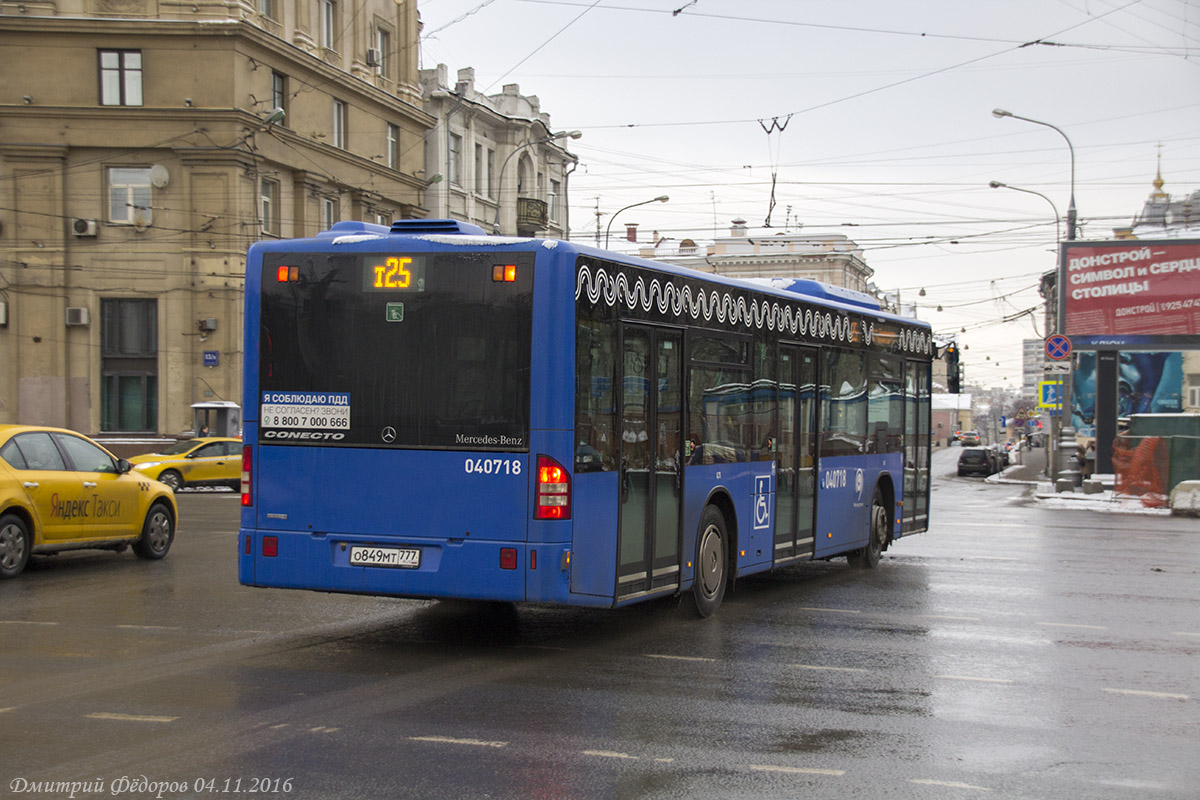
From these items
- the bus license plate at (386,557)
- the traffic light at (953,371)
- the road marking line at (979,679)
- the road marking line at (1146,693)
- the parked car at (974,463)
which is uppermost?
the traffic light at (953,371)

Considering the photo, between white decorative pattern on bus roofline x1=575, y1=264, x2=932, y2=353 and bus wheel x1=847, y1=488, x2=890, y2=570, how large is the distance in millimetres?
2096

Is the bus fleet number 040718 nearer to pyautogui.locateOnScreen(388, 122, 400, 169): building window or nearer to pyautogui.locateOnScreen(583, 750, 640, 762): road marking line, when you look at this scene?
pyautogui.locateOnScreen(583, 750, 640, 762): road marking line

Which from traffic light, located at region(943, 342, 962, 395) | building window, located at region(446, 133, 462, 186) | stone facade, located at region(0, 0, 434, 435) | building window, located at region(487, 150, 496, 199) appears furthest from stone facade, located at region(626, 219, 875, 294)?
traffic light, located at region(943, 342, 962, 395)

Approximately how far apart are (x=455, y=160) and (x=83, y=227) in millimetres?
17596

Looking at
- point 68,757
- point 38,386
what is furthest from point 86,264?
point 68,757

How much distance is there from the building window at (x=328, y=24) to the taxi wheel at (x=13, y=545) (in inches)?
1279

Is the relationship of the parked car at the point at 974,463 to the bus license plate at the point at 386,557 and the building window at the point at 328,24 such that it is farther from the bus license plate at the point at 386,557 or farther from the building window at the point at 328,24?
the bus license plate at the point at 386,557

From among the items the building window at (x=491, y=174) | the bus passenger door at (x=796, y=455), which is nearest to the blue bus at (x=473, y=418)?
the bus passenger door at (x=796, y=455)

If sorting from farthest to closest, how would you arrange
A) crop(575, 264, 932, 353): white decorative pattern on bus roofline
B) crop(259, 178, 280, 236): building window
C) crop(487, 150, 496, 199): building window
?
1. crop(487, 150, 496, 199): building window
2. crop(259, 178, 280, 236): building window
3. crop(575, 264, 932, 353): white decorative pattern on bus roofline

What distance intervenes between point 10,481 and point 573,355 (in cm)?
740

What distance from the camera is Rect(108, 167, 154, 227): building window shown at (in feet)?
124

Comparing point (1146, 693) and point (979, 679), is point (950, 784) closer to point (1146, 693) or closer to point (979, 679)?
point (979, 679)

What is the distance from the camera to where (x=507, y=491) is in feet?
28.2

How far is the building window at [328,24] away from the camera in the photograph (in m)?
42.8
